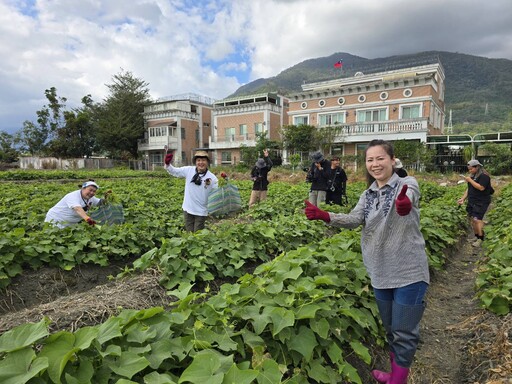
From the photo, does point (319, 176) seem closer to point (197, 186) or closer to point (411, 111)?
point (197, 186)

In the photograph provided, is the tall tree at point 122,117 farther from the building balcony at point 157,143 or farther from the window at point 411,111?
the window at point 411,111

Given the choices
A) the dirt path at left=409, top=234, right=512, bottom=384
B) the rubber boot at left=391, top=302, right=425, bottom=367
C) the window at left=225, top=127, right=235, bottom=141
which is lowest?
the dirt path at left=409, top=234, right=512, bottom=384

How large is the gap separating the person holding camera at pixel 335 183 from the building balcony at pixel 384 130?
19.9 meters

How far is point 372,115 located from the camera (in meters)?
30.6

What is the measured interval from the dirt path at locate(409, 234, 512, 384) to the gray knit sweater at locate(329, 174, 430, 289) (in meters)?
1.01

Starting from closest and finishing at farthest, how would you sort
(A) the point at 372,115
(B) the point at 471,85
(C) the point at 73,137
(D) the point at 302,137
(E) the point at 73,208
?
(E) the point at 73,208 < (D) the point at 302,137 < (A) the point at 372,115 < (C) the point at 73,137 < (B) the point at 471,85

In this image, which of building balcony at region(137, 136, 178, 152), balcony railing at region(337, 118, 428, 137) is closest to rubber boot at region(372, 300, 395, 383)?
balcony railing at region(337, 118, 428, 137)

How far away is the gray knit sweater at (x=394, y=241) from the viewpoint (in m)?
2.54

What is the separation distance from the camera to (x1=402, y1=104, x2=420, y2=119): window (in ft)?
93.8

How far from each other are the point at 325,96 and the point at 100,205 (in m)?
29.8

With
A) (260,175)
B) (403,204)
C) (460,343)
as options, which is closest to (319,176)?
(260,175)

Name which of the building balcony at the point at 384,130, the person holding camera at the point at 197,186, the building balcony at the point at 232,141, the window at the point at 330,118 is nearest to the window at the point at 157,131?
the building balcony at the point at 232,141

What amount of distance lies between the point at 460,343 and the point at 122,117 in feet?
150

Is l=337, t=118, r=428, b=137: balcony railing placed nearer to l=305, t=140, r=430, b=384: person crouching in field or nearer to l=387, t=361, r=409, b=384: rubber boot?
l=305, t=140, r=430, b=384: person crouching in field
